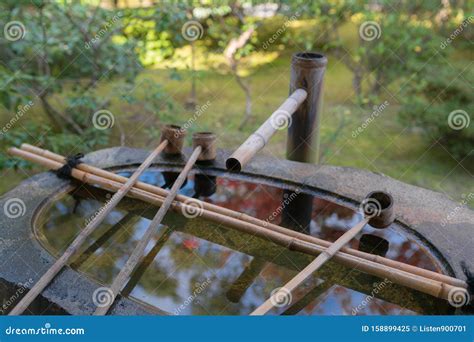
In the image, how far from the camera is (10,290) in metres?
2.94

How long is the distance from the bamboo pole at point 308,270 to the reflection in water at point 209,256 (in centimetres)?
17

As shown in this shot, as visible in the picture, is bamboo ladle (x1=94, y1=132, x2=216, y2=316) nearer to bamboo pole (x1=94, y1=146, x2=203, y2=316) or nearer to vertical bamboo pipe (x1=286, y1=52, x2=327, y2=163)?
bamboo pole (x1=94, y1=146, x2=203, y2=316)

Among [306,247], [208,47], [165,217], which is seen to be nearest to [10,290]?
[165,217]

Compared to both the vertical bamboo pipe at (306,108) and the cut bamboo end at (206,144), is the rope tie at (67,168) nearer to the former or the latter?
the cut bamboo end at (206,144)

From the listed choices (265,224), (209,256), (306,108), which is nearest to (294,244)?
(265,224)

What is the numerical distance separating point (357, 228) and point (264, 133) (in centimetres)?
90

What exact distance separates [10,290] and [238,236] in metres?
1.41

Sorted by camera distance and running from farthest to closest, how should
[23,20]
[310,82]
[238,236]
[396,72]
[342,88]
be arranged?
1. [342,88]
2. [396,72]
3. [23,20]
4. [310,82]
5. [238,236]

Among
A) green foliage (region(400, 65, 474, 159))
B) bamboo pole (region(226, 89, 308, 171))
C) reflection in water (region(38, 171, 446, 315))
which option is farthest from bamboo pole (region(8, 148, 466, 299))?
green foliage (region(400, 65, 474, 159))

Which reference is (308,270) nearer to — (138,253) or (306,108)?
(138,253)

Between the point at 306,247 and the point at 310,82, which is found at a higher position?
the point at 310,82

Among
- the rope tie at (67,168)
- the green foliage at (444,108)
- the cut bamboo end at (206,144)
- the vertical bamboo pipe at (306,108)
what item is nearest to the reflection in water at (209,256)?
the rope tie at (67,168)

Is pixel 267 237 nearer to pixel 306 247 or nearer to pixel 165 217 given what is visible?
pixel 306 247

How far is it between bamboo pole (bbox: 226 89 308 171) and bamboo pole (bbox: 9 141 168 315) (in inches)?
30.4
